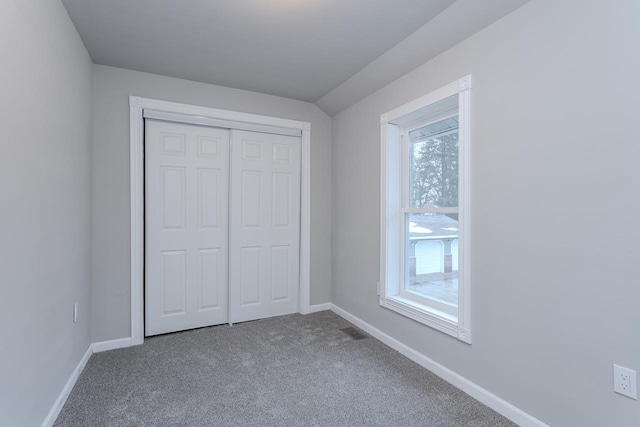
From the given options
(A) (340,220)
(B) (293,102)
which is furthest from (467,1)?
(A) (340,220)

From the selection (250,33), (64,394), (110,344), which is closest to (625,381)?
(250,33)

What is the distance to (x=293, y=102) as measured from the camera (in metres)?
3.50

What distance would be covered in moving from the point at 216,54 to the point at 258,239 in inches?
70.7

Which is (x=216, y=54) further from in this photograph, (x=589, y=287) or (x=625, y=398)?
(x=625, y=398)

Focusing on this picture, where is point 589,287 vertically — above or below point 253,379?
above

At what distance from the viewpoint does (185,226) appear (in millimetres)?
3045

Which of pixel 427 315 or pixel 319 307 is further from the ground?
pixel 427 315

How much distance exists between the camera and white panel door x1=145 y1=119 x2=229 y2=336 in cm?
292

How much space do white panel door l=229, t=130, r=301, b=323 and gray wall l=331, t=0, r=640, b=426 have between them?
5.82 ft

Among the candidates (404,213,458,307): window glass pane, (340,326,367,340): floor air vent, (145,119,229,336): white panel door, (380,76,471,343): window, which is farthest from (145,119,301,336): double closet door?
(404,213,458,307): window glass pane

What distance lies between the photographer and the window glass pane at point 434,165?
2.35 metres

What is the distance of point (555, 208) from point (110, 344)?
337 centimetres

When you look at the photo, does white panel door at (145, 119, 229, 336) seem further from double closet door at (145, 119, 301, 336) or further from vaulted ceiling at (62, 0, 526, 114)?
vaulted ceiling at (62, 0, 526, 114)

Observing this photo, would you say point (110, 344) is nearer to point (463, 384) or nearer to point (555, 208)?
point (463, 384)
